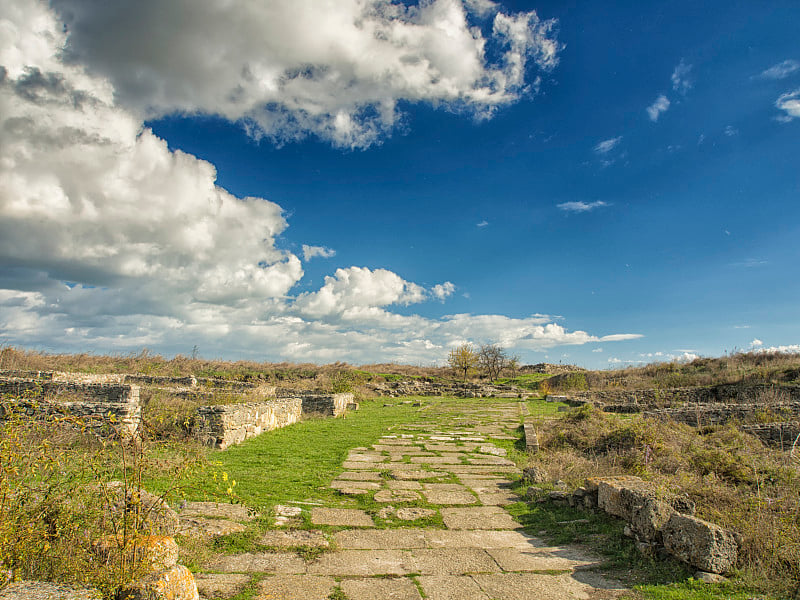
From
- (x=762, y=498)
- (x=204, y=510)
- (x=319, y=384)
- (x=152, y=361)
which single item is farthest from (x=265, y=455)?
(x=152, y=361)

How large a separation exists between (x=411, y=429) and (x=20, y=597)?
1164cm

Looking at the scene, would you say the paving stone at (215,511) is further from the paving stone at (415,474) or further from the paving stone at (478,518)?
the paving stone at (415,474)

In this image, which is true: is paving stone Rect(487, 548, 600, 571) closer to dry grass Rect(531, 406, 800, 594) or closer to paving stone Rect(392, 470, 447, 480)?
dry grass Rect(531, 406, 800, 594)

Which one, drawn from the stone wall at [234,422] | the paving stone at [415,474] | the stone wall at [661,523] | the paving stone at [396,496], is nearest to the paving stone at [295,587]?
the paving stone at [396,496]

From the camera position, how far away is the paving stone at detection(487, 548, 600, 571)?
423 cm

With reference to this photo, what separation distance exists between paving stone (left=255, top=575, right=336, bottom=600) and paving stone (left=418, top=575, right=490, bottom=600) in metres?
0.79

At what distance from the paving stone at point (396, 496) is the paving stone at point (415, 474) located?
917 millimetres

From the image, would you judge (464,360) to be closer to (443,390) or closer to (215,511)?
(443,390)

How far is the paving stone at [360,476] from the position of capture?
7.54m

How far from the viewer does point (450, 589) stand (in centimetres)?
372

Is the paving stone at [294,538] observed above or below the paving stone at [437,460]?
above

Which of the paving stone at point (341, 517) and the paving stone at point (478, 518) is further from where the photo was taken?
the paving stone at point (478, 518)

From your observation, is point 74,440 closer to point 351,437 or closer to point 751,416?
point 351,437

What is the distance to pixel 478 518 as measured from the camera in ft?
19.0
